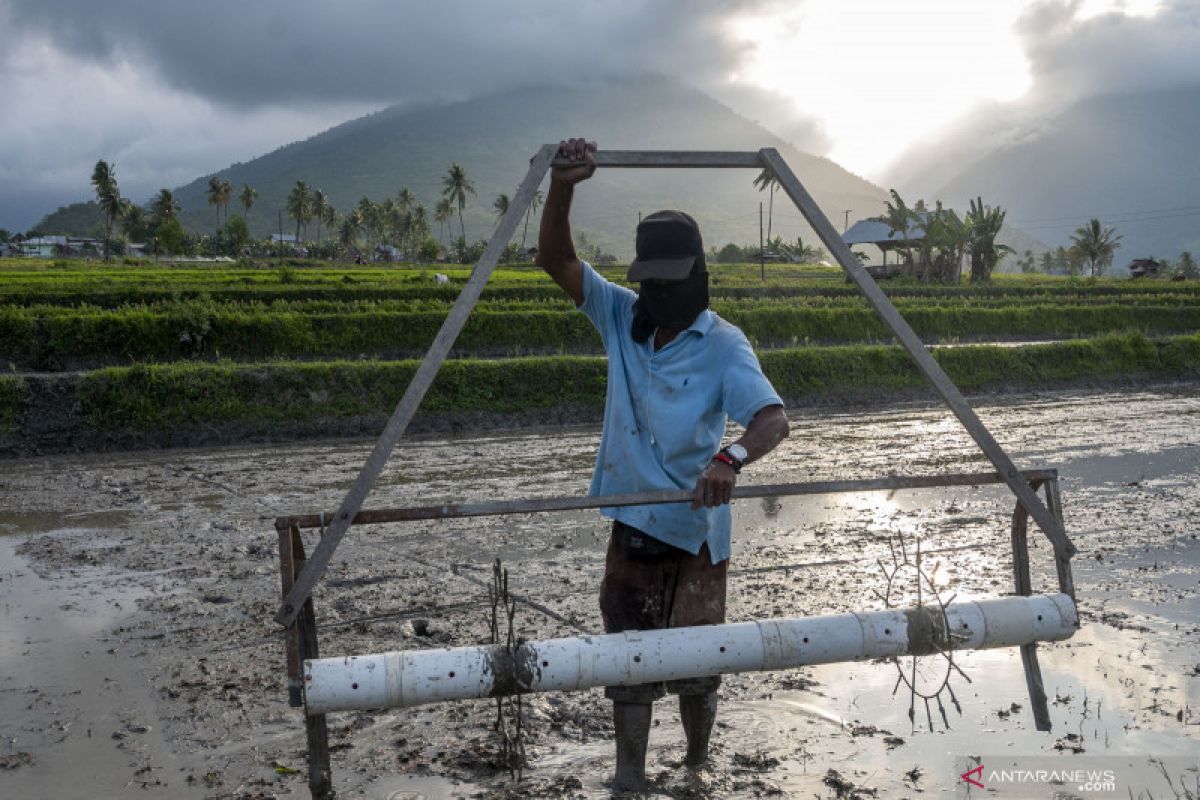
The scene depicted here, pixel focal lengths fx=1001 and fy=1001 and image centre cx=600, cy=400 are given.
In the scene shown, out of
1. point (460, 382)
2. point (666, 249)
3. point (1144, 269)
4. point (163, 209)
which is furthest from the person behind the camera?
point (163, 209)

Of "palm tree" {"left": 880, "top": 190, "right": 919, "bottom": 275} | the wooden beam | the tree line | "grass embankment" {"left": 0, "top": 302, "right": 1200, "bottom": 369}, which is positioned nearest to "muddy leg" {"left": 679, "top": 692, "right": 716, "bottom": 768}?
the wooden beam

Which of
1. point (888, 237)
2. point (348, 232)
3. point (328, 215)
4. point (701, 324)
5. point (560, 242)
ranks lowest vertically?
point (701, 324)

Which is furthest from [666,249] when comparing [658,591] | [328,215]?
[328,215]

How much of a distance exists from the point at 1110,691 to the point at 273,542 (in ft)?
17.1

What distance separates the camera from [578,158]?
2896 mm

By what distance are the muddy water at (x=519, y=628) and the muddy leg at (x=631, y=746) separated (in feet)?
0.55

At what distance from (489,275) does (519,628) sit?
257 cm

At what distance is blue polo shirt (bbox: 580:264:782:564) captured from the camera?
9.84 ft

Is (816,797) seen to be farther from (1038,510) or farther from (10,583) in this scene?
(10,583)

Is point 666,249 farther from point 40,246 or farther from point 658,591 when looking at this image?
point 40,246

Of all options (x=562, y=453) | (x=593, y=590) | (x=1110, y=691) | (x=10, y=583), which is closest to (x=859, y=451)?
(x=562, y=453)

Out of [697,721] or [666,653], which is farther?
[697,721]

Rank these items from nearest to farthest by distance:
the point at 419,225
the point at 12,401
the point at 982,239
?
the point at 12,401
the point at 982,239
the point at 419,225

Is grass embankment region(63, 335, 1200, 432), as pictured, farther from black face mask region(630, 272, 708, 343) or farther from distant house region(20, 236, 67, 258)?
distant house region(20, 236, 67, 258)
